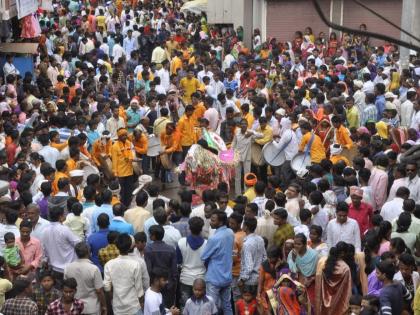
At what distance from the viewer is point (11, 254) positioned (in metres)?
9.07

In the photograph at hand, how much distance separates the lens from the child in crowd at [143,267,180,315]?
28.0 ft

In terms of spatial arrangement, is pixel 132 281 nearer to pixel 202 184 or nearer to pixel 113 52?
pixel 202 184

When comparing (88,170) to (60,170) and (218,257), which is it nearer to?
(60,170)

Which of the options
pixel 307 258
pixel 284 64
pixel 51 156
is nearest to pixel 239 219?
pixel 307 258

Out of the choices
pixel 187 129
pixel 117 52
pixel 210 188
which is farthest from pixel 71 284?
pixel 117 52

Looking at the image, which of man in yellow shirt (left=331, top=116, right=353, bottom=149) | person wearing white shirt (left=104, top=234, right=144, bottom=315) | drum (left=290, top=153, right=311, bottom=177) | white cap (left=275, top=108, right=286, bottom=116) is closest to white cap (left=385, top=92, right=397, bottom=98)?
white cap (left=275, top=108, right=286, bottom=116)

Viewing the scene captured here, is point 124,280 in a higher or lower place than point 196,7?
lower

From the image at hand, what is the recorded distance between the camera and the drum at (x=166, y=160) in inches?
570

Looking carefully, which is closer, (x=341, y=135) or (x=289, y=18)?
(x=341, y=135)

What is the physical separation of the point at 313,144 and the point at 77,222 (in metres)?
4.54

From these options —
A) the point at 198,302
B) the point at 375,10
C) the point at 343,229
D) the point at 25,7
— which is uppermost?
the point at 25,7

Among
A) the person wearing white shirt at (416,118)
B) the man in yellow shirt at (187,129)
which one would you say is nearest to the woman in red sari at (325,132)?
the person wearing white shirt at (416,118)

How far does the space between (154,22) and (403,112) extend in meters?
12.9

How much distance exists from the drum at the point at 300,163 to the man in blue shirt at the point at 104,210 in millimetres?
3964
